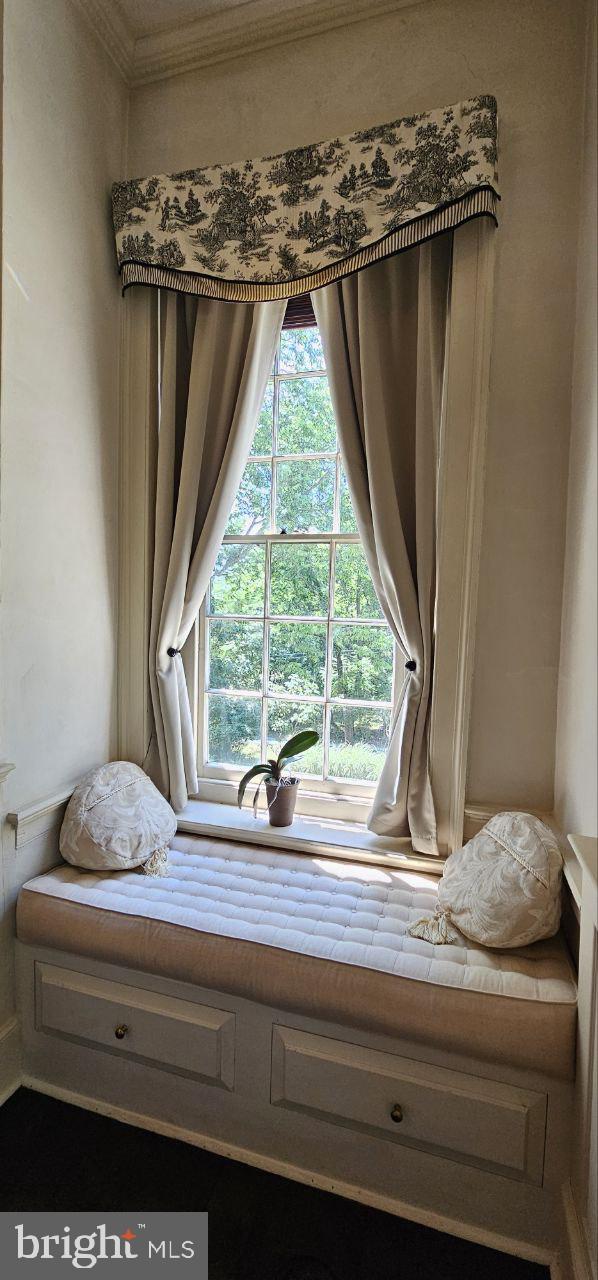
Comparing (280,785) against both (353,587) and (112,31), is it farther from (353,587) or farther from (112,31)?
(112,31)

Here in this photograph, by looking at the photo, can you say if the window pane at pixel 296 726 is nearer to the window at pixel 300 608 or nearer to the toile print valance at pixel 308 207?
the window at pixel 300 608

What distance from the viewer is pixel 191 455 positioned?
196 centimetres

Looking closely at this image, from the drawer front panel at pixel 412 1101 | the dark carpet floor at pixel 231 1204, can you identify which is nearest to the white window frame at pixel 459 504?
the drawer front panel at pixel 412 1101

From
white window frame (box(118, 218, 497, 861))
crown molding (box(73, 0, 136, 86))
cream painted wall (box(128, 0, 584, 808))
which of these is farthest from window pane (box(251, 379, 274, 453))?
crown molding (box(73, 0, 136, 86))

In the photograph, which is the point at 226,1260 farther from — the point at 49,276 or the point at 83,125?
the point at 83,125

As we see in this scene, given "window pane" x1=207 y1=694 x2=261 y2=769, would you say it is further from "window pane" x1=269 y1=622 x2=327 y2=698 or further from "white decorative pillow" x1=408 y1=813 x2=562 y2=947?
"white decorative pillow" x1=408 y1=813 x2=562 y2=947

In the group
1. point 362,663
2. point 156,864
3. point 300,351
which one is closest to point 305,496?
point 300,351

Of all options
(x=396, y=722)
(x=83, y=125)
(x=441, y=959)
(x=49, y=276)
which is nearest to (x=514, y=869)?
(x=441, y=959)

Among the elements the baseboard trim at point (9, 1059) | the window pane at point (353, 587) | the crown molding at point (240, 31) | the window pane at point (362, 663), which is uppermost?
the crown molding at point (240, 31)

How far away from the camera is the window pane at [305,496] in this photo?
203cm

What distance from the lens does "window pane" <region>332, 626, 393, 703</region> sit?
198 cm

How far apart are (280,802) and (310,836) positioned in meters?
0.15

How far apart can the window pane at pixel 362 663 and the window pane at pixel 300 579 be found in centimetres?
→ 13

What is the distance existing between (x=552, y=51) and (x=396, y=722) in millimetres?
1927
